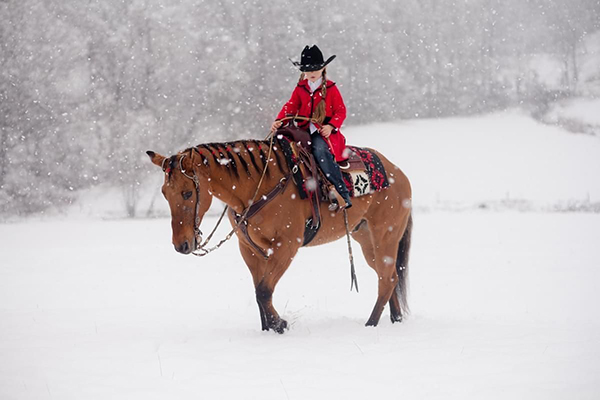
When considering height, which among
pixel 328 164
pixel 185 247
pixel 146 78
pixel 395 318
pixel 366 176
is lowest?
pixel 395 318

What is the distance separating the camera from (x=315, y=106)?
5.86m

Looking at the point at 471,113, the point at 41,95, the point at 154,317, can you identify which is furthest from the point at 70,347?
the point at 471,113

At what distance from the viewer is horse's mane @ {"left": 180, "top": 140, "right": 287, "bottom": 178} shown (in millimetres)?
5121

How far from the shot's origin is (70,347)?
198 inches

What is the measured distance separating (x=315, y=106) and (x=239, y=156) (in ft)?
3.81

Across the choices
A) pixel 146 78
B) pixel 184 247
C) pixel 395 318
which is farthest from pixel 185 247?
pixel 146 78

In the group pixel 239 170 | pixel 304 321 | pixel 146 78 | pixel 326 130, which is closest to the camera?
pixel 239 170

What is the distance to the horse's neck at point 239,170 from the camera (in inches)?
202

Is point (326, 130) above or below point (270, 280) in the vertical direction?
above

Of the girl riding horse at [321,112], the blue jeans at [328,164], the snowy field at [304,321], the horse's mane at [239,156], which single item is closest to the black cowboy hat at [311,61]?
the girl riding horse at [321,112]

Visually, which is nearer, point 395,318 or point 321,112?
point 321,112

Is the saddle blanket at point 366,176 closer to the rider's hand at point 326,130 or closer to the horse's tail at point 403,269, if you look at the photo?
the rider's hand at point 326,130

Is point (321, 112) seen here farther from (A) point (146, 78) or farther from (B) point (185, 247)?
(A) point (146, 78)

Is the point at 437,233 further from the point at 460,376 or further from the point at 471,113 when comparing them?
the point at 471,113
